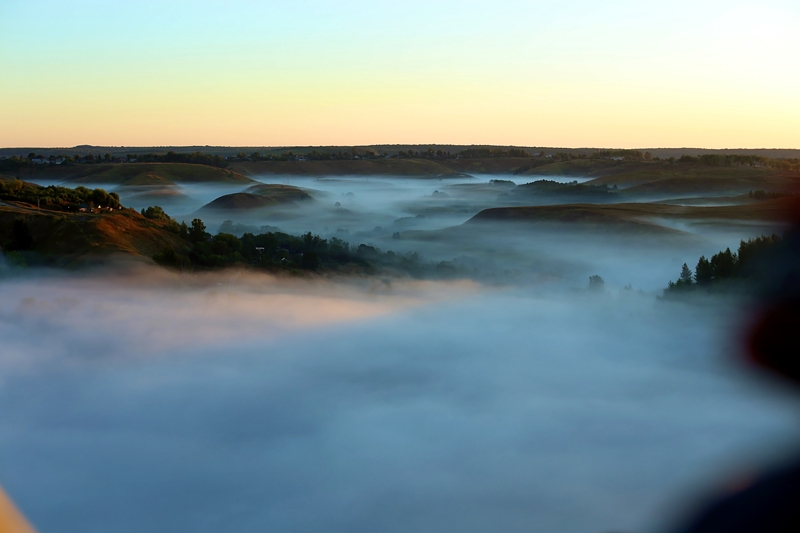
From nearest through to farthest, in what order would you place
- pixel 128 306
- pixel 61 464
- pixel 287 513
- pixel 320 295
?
pixel 287 513, pixel 61 464, pixel 128 306, pixel 320 295

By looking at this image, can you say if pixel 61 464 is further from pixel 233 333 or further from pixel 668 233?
pixel 668 233

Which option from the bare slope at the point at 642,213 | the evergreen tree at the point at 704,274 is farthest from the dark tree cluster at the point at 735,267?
the bare slope at the point at 642,213

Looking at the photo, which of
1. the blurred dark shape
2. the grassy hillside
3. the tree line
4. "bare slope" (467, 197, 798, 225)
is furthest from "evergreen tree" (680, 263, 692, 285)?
the grassy hillside

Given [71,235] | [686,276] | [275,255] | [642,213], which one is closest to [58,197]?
[71,235]

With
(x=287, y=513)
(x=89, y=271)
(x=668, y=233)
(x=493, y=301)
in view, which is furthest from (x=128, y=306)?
(x=668, y=233)

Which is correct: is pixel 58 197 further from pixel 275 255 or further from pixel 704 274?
pixel 704 274

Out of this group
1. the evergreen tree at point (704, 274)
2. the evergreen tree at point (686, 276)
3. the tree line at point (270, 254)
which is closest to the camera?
the evergreen tree at point (704, 274)

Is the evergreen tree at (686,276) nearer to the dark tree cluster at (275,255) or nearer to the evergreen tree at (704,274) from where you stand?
the evergreen tree at (704,274)
